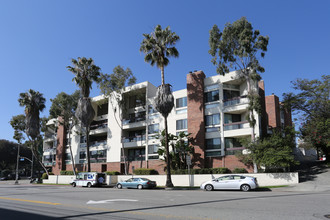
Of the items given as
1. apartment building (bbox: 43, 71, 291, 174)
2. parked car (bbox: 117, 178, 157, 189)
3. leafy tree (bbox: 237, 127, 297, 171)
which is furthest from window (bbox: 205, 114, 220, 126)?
parked car (bbox: 117, 178, 157, 189)

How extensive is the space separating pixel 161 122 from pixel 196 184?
10.9 metres

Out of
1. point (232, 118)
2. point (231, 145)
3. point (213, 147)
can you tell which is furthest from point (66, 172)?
point (232, 118)

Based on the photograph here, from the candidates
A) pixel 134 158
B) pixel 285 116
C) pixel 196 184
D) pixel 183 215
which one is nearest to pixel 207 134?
pixel 196 184

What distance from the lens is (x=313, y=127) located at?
1101 inches

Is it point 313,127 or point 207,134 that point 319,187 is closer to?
point 313,127

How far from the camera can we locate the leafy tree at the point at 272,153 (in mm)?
23891

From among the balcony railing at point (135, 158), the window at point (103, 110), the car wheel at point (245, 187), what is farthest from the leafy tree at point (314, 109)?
the window at point (103, 110)

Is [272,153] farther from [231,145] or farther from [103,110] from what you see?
[103,110]

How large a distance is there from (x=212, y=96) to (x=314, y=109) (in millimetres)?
11603

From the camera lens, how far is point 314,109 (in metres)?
31.0

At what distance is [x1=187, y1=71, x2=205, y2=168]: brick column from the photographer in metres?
32.0

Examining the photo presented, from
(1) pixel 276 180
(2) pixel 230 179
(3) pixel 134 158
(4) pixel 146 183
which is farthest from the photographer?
(3) pixel 134 158

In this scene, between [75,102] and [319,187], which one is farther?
[75,102]

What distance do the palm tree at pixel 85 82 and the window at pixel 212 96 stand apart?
16327mm
